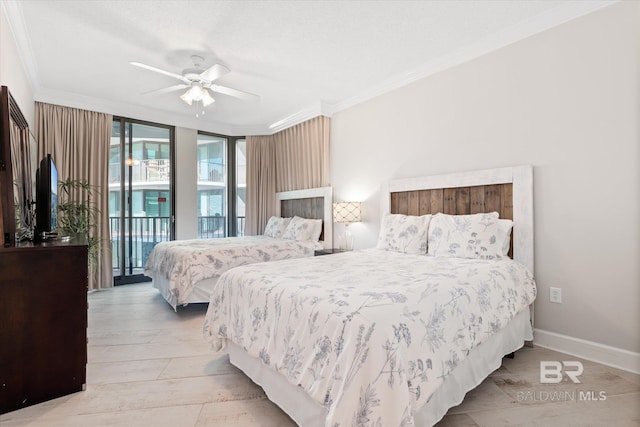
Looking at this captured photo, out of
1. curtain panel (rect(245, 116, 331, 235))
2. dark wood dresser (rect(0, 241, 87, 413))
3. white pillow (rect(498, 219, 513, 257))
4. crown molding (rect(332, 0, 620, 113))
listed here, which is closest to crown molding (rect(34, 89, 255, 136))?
curtain panel (rect(245, 116, 331, 235))

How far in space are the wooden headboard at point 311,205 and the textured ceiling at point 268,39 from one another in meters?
1.39

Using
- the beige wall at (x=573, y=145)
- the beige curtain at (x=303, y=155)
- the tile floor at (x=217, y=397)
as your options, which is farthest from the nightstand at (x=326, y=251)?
the tile floor at (x=217, y=397)

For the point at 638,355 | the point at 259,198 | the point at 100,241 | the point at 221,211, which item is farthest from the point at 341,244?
the point at 100,241

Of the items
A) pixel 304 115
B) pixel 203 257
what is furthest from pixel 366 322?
pixel 304 115

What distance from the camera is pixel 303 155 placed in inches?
195

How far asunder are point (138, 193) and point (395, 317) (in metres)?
4.74

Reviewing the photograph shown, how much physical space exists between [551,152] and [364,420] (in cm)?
242

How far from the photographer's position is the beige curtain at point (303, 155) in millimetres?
4574

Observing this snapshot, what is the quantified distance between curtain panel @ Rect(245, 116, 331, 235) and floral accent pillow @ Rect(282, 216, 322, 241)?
579 millimetres

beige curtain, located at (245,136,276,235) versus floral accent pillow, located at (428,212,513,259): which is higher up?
beige curtain, located at (245,136,276,235)

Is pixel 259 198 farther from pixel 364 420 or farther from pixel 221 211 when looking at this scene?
pixel 364 420

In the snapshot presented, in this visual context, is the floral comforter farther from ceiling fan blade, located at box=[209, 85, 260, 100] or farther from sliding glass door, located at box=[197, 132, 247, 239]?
sliding glass door, located at box=[197, 132, 247, 239]

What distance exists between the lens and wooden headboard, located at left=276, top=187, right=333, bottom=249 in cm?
447

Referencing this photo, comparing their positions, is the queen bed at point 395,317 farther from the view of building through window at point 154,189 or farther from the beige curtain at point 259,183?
the view of building through window at point 154,189
